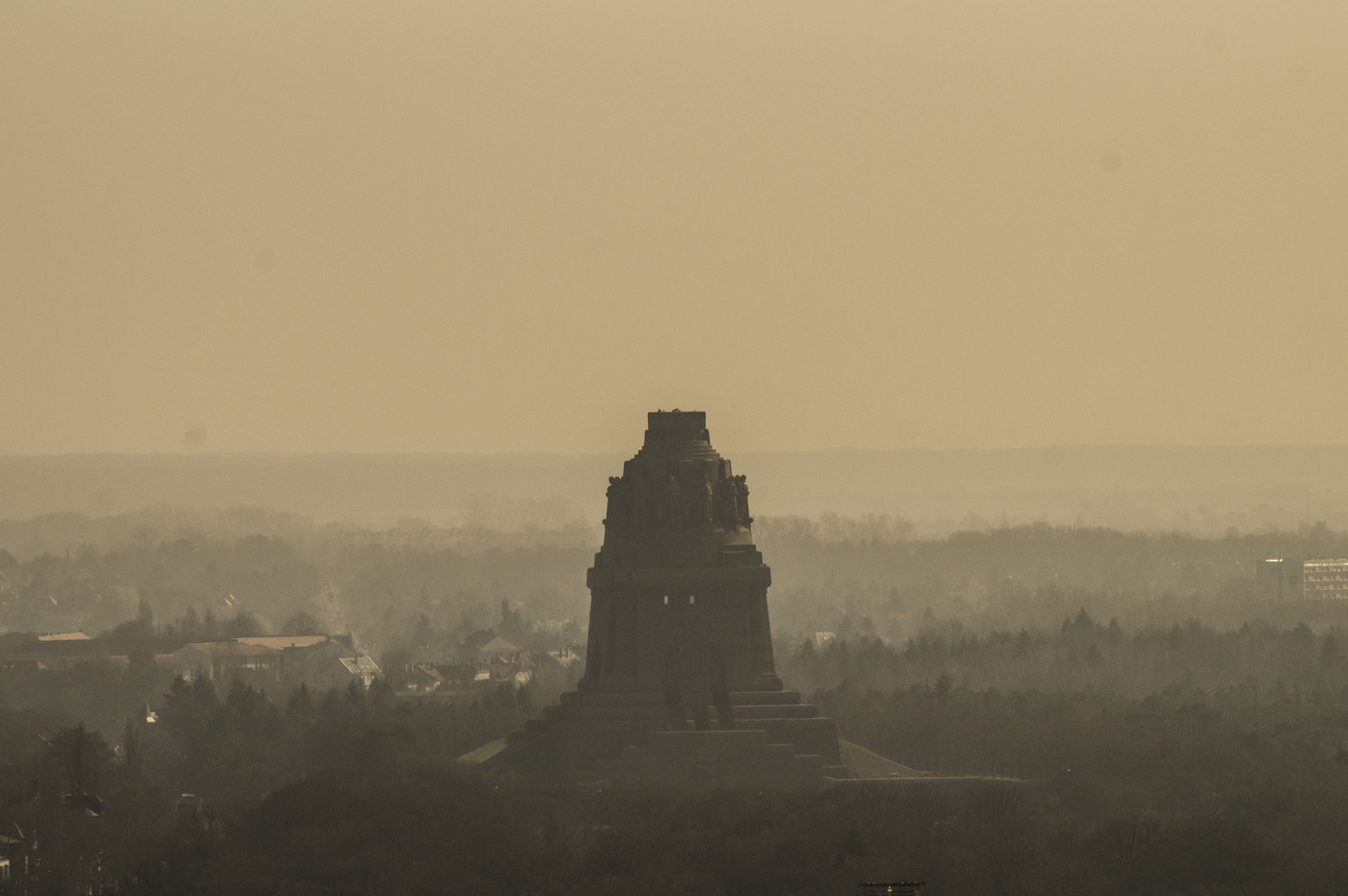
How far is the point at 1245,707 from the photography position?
16588 centimetres

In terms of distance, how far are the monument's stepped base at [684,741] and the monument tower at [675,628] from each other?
0.06 metres

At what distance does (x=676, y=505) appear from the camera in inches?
5251

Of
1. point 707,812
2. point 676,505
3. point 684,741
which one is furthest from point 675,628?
point 707,812

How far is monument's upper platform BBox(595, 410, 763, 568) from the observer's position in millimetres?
133250

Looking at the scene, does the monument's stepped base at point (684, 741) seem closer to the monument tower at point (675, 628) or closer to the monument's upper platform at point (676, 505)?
the monument tower at point (675, 628)

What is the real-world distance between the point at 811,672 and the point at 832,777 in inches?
2464

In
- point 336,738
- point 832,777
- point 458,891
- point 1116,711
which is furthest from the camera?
point 1116,711

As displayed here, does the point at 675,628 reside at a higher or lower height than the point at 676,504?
lower

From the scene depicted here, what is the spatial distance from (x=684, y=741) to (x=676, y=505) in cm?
1060

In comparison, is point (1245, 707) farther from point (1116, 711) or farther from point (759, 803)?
point (759, 803)

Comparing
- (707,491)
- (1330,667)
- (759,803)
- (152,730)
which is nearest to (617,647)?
(707,491)

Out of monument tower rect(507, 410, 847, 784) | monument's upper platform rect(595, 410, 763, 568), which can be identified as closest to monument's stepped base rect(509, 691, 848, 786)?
monument tower rect(507, 410, 847, 784)

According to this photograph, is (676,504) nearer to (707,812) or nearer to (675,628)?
(675,628)

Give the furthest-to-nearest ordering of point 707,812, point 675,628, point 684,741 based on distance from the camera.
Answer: point 675,628 → point 684,741 → point 707,812
